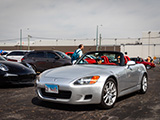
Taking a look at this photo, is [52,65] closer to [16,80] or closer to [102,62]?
[16,80]

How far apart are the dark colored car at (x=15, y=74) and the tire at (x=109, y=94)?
339cm

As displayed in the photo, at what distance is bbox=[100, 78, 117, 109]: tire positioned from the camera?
4382 millimetres

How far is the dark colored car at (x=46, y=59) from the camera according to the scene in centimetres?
1168

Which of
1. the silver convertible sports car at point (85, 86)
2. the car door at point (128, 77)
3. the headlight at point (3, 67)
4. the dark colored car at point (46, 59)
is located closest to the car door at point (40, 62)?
the dark colored car at point (46, 59)

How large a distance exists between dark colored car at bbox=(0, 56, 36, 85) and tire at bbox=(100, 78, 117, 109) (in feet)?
11.1

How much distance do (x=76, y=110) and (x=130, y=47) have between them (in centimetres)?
4919

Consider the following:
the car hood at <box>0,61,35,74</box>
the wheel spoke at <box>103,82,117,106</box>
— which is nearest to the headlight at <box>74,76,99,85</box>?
the wheel spoke at <box>103,82,117,106</box>

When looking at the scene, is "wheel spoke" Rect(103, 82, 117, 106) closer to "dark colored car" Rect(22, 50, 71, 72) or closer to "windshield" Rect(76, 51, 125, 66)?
"windshield" Rect(76, 51, 125, 66)

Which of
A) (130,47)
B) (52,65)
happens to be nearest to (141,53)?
(130,47)

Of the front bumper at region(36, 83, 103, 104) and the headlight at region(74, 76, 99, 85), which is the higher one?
the headlight at region(74, 76, 99, 85)

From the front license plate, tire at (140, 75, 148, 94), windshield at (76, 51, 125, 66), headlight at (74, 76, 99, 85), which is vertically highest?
windshield at (76, 51, 125, 66)

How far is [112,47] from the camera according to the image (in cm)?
5928

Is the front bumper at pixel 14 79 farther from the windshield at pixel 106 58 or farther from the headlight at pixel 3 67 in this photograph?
the windshield at pixel 106 58

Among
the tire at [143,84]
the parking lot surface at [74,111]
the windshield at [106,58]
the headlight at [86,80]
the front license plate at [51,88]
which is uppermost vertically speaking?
the windshield at [106,58]
